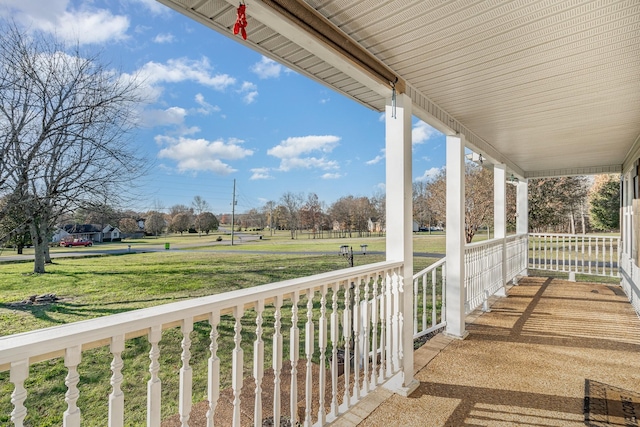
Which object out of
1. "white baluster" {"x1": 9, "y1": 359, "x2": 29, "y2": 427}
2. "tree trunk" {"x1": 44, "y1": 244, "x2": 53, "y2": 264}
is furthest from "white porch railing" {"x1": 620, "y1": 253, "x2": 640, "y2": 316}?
"tree trunk" {"x1": 44, "y1": 244, "x2": 53, "y2": 264}

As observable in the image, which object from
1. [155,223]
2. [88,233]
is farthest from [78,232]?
[155,223]

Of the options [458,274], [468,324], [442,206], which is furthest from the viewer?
[442,206]

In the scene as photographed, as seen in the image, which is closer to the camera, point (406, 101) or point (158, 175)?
point (406, 101)

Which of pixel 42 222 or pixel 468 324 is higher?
pixel 42 222

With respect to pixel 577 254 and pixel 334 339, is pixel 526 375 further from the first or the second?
pixel 577 254

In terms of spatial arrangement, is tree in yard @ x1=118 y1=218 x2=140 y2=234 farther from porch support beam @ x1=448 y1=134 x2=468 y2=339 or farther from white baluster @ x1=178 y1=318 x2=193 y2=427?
porch support beam @ x1=448 y1=134 x2=468 y2=339

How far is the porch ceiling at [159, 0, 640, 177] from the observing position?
62.1 inches

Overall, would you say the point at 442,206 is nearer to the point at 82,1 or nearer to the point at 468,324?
the point at 468,324

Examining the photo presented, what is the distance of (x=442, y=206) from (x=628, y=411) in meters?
7.58

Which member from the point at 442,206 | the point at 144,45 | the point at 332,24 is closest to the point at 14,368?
the point at 332,24

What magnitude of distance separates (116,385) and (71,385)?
4.9 inches

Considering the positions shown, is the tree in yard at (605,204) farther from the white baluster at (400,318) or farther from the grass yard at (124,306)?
the white baluster at (400,318)

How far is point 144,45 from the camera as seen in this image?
140 inches

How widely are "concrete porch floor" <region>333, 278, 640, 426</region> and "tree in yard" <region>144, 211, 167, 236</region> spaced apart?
8.59 ft
